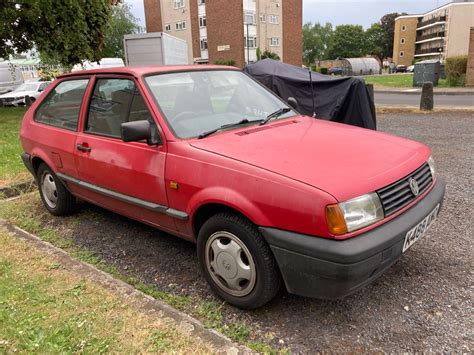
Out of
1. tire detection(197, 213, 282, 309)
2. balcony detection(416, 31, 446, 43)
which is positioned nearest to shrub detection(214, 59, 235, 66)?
tire detection(197, 213, 282, 309)

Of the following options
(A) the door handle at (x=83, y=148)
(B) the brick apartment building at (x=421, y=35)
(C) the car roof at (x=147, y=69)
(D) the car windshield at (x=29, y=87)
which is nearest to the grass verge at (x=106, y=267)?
(A) the door handle at (x=83, y=148)

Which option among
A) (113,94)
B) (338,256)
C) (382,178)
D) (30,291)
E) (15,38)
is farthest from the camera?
(15,38)

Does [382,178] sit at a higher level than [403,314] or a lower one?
higher

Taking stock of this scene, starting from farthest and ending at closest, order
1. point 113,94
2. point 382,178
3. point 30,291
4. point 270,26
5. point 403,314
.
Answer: point 270,26 → point 113,94 → point 30,291 → point 403,314 → point 382,178

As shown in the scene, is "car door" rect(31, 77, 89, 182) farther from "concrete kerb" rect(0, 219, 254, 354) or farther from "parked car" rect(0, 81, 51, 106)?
"parked car" rect(0, 81, 51, 106)

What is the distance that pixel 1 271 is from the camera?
3379 mm

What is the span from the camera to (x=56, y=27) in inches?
573

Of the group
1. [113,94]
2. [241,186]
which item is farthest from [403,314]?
[113,94]

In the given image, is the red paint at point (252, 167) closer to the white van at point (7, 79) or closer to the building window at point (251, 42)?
the white van at point (7, 79)

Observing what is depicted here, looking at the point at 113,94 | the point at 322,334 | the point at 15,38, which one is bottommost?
the point at 322,334

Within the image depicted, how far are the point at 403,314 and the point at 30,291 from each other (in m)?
2.70

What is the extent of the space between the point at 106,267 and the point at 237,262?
4.65 feet

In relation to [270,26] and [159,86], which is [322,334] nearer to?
[159,86]

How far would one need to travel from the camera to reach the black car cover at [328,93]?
7.46 meters
